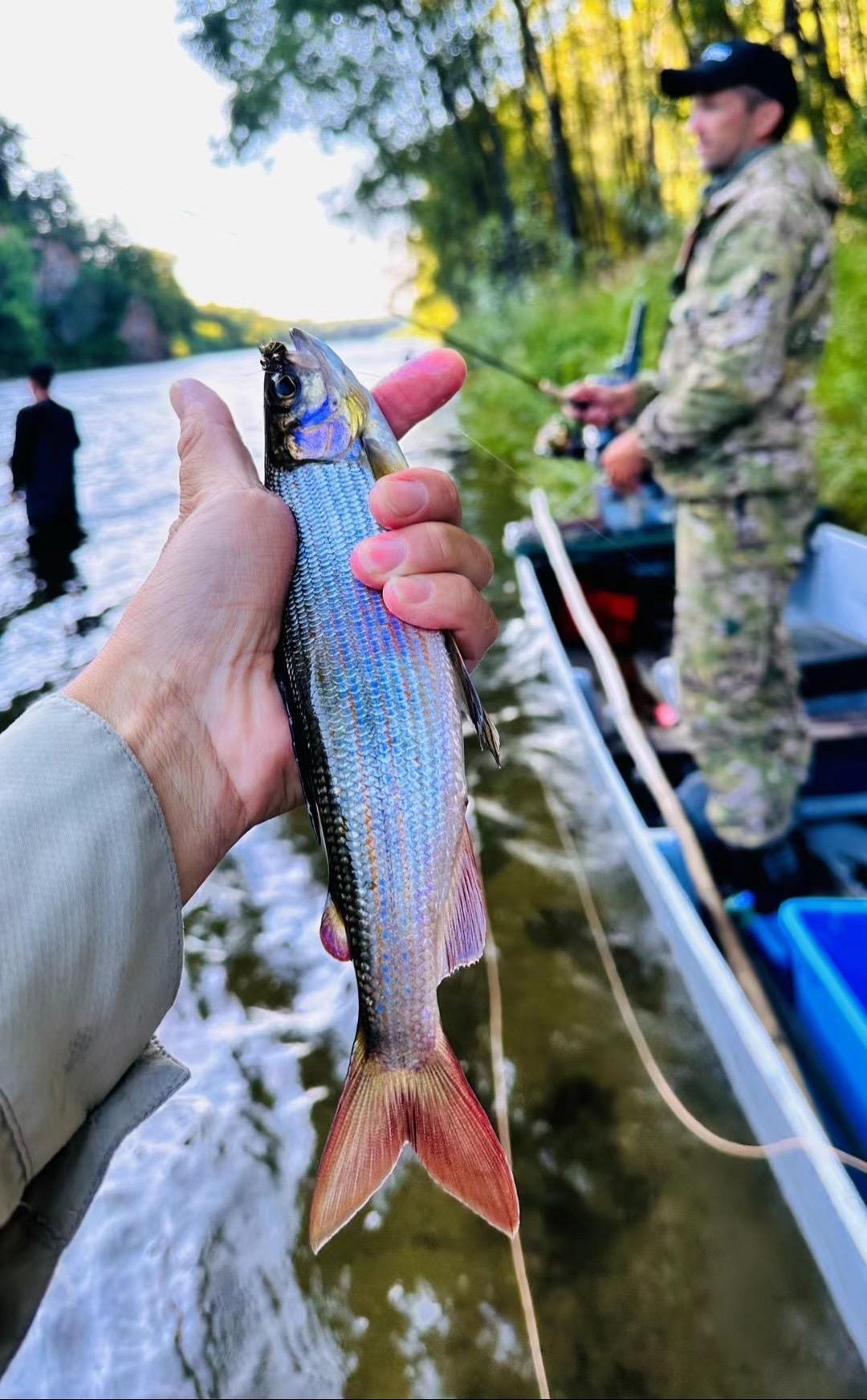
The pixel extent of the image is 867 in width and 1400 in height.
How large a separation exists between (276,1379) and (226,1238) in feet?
1.43

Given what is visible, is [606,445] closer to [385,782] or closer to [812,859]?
[812,859]

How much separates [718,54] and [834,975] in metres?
3.62

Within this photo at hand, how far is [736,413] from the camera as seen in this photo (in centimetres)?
371

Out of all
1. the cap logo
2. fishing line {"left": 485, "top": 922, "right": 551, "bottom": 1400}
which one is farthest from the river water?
the cap logo

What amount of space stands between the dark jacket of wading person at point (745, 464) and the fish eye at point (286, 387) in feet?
8.81

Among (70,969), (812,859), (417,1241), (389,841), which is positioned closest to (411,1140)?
(389,841)

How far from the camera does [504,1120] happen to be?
141 inches

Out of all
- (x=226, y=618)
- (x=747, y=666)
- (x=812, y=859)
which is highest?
(x=226, y=618)

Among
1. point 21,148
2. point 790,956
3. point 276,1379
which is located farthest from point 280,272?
point 276,1379

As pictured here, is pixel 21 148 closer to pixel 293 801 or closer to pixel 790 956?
pixel 293 801

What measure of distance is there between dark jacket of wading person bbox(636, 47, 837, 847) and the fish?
8.94ft

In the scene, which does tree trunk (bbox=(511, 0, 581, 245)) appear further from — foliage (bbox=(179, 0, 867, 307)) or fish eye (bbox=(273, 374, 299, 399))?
fish eye (bbox=(273, 374, 299, 399))

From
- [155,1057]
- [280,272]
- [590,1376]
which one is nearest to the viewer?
[155,1057]

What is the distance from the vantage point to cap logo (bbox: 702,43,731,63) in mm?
3709
